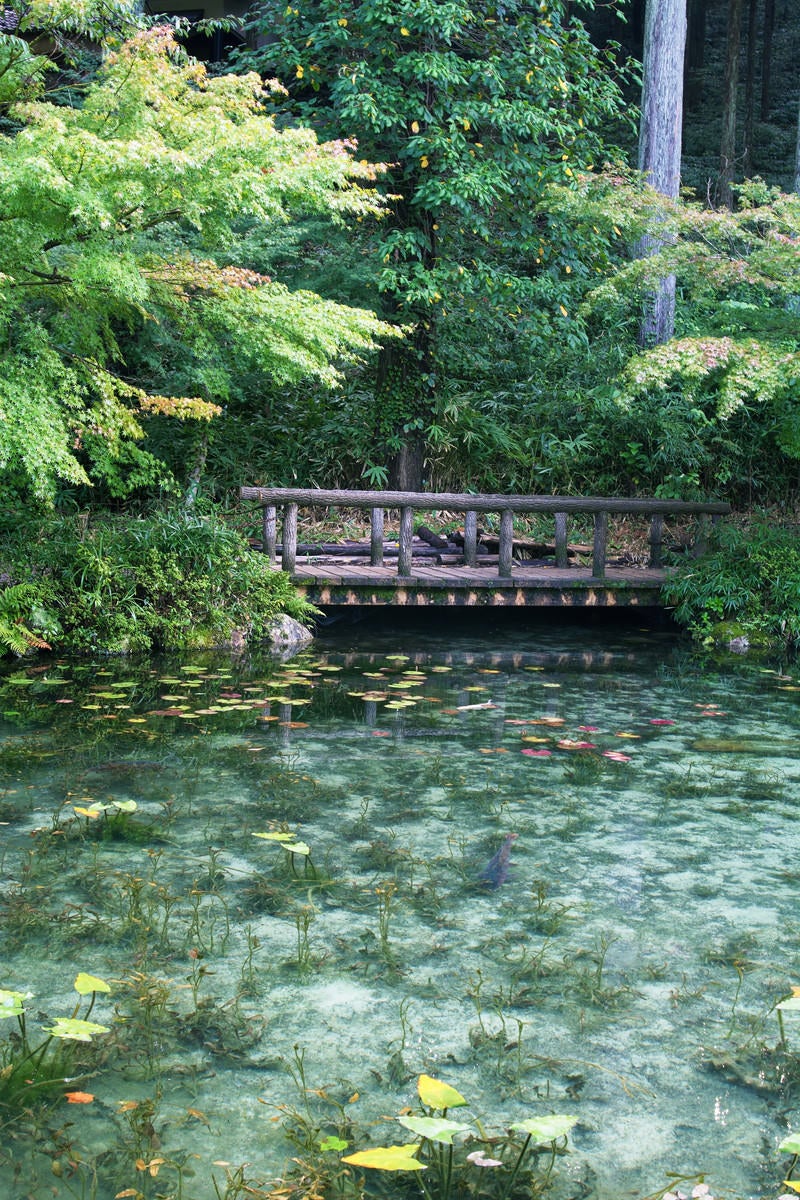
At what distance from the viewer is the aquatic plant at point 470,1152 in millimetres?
2223

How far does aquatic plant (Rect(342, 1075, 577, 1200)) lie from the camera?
2.22 metres

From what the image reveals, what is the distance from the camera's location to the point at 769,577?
10.5m

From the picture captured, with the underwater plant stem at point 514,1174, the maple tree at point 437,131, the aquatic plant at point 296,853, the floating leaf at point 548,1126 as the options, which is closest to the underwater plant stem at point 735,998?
the underwater plant stem at point 514,1174

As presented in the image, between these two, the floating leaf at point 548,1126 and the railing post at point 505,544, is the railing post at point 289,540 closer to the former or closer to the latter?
the railing post at point 505,544

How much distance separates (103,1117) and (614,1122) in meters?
1.28

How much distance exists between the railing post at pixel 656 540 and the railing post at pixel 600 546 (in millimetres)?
957

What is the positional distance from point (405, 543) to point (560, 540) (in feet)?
6.35

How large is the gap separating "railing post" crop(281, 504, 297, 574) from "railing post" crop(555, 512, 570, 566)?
2952mm

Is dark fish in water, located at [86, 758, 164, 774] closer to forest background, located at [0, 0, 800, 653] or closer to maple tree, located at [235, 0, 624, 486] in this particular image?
forest background, located at [0, 0, 800, 653]

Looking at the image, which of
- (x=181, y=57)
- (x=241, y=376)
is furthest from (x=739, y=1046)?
(x=241, y=376)

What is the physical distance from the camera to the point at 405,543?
1058 centimetres

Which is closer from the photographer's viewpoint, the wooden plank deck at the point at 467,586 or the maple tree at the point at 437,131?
the wooden plank deck at the point at 467,586

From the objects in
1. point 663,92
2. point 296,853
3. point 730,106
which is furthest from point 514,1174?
point 730,106

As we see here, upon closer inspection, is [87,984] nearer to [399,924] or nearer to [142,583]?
[399,924]
